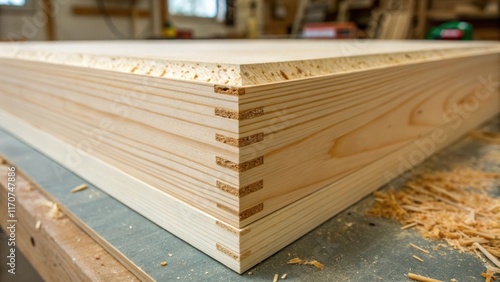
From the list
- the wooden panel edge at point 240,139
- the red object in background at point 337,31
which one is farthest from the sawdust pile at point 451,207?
the red object in background at point 337,31

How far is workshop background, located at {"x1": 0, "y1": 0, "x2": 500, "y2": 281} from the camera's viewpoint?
313 cm

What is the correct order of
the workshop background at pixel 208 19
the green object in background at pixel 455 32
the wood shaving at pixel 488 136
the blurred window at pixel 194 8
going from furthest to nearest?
the blurred window at pixel 194 8, the workshop background at pixel 208 19, the green object in background at pixel 455 32, the wood shaving at pixel 488 136

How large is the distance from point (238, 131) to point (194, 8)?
4.78m

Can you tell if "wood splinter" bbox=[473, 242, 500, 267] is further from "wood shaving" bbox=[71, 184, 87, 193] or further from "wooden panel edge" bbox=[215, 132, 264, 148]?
"wood shaving" bbox=[71, 184, 87, 193]

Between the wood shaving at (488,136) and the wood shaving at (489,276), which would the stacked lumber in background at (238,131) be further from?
the wood shaving at (488,136)

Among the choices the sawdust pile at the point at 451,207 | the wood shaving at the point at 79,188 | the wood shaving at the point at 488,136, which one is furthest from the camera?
the wood shaving at the point at 488,136

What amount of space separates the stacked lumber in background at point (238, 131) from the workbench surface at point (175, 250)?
0.02 meters

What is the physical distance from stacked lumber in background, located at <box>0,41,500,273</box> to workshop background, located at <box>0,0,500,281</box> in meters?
1.85

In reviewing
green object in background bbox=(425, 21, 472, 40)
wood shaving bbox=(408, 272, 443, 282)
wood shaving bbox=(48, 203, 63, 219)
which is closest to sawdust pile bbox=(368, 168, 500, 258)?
wood shaving bbox=(408, 272, 443, 282)

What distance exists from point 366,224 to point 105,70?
20.9 inches

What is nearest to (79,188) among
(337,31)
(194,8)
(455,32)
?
(455,32)

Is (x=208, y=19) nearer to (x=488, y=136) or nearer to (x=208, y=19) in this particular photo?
(x=208, y=19)

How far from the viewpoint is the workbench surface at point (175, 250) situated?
50 centimetres

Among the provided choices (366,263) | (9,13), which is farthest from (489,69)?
(9,13)
